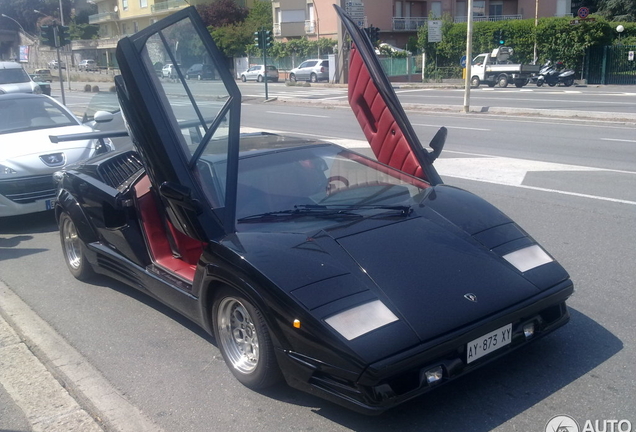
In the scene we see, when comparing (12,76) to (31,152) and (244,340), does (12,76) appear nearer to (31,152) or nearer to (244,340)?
(31,152)

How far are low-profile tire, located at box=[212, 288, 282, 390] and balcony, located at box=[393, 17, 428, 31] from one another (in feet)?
188

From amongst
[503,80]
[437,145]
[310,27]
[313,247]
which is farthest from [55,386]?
[310,27]

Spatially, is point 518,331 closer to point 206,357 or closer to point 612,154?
point 206,357

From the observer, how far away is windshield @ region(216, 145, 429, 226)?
4.54 meters

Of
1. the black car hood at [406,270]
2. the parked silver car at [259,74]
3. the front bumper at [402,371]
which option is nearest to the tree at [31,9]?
the parked silver car at [259,74]

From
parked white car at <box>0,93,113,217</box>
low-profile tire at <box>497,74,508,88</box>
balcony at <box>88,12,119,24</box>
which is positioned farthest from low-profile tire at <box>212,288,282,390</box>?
low-profile tire at <box>497,74,508,88</box>

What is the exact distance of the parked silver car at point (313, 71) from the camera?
5041cm

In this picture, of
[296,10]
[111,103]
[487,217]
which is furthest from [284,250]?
[296,10]

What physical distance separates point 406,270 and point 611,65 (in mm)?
39587

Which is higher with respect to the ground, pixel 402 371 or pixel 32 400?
pixel 402 371

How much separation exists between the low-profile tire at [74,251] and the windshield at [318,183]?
216 cm

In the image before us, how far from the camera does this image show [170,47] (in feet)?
14.5

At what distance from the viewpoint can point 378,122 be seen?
5637 mm

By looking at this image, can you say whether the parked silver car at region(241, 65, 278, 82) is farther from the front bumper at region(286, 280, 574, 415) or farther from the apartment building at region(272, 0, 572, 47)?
the front bumper at region(286, 280, 574, 415)
